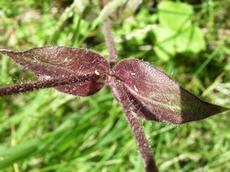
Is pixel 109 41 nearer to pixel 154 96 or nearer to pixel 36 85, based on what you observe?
pixel 154 96

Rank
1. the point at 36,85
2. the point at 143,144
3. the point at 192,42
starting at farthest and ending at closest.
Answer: the point at 192,42
the point at 143,144
the point at 36,85

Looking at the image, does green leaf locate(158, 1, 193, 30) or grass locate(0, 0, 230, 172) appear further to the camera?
green leaf locate(158, 1, 193, 30)

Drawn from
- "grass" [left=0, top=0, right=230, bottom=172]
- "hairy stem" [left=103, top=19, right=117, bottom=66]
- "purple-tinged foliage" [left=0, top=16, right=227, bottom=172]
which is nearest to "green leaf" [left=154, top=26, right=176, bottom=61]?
"grass" [left=0, top=0, right=230, bottom=172]

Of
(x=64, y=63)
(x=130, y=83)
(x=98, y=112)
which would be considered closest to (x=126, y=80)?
(x=130, y=83)

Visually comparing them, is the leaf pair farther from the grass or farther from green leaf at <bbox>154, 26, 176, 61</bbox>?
green leaf at <bbox>154, 26, 176, 61</bbox>

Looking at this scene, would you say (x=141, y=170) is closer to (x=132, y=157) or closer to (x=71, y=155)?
(x=132, y=157)

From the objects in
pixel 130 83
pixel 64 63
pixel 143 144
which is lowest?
pixel 143 144
